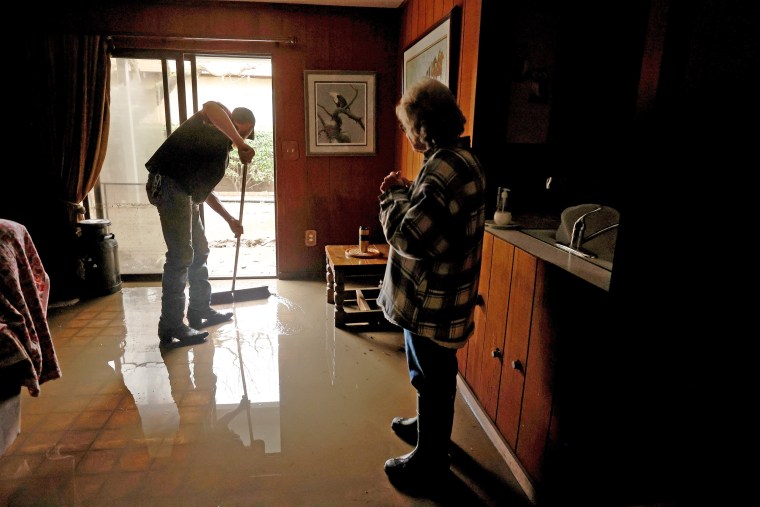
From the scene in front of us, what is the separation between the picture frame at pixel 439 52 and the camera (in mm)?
2439

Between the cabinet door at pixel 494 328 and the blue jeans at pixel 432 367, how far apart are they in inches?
13.4

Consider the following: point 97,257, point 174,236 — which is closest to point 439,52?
point 174,236

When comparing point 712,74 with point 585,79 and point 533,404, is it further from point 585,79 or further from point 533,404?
point 585,79

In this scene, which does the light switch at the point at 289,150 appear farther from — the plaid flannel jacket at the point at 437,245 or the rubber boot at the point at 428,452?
the rubber boot at the point at 428,452

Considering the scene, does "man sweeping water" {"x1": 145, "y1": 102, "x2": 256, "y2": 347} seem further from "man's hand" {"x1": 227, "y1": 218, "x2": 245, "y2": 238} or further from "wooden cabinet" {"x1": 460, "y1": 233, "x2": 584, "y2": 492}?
"wooden cabinet" {"x1": 460, "y1": 233, "x2": 584, "y2": 492}

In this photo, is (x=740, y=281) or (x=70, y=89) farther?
(x=70, y=89)

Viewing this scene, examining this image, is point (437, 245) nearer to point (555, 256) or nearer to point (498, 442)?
point (555, 256)

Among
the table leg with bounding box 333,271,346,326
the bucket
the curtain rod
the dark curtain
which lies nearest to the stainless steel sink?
the table leg with bounding box 333,271,346,326

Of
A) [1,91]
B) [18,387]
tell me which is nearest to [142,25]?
[1,91]

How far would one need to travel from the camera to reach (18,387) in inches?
64.6

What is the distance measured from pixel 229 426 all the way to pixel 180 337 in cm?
100

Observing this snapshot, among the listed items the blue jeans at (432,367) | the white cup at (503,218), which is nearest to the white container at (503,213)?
the white cup at (503,218)

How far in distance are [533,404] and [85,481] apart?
1.59 m

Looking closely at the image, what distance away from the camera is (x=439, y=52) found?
8.82ft
